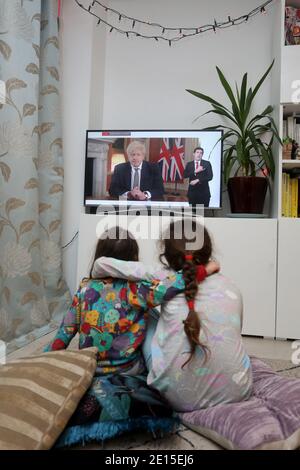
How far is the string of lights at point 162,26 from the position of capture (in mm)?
2564

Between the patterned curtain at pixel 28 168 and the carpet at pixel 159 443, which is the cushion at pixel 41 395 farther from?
the patterned curtain at pixel 28 168

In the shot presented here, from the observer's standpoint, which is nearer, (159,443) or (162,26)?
(159,443)

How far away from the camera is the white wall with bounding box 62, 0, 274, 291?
2.57 m

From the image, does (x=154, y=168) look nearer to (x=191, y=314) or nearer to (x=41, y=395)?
(x=191, y=314)

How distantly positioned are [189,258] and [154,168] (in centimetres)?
137

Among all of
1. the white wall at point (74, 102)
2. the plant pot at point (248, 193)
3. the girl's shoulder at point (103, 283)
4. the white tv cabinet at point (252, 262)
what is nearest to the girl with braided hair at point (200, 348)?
the girl's shoulder at point (103, 283)

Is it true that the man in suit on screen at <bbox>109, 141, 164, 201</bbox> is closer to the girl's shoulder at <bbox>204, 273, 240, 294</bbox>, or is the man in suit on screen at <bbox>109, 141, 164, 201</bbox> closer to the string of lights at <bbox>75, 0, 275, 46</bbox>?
the string of lights at <bbox>75, 0, 275, 46</bbox>

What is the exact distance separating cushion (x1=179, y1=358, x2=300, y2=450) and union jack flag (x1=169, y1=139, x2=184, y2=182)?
59.3 inches

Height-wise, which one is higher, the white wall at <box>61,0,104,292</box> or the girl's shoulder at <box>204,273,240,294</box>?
the white wall at <box>61,0,104,292</box>

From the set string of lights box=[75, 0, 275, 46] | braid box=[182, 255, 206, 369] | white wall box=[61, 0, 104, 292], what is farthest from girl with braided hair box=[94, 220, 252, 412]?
string of lights box=[75, 0, 275, 46]

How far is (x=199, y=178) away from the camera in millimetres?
2369

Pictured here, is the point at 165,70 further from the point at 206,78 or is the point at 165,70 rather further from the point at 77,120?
the point at 77,120

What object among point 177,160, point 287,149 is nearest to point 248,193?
point 287,149

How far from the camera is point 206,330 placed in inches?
41.1
